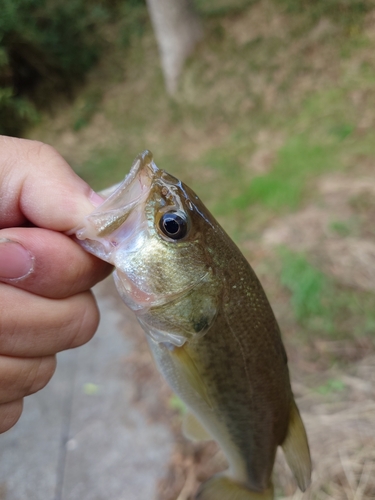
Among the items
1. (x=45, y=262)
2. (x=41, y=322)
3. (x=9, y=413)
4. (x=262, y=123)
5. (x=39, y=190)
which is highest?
(x=39, y=190)

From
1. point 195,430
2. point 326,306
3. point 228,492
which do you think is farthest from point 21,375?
point 326,306

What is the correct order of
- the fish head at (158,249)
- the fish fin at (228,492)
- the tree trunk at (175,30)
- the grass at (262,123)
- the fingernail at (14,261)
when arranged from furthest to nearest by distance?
1. the tree trunk at (175,30)
2. the grass at (262,123)
3. the fish fin at (228,492)
4. the fish head at (158,249)
5. the fingernail at (14,261)

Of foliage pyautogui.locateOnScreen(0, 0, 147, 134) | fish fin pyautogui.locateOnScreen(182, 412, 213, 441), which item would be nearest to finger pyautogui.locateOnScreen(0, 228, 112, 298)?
fish fin pyautogui.locateOnScreen(182, 412, 213, 441)

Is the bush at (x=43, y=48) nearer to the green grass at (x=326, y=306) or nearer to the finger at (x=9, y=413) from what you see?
the green grass at (x=326, y=306)

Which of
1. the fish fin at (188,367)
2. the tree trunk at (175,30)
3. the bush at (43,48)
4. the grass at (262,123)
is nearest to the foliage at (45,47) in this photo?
the bush at (43,48)

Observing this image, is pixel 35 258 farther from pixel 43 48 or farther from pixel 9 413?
pixel 43 48

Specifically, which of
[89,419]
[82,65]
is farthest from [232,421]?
[82,65]

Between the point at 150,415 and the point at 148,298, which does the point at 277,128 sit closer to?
the point at 150,415
